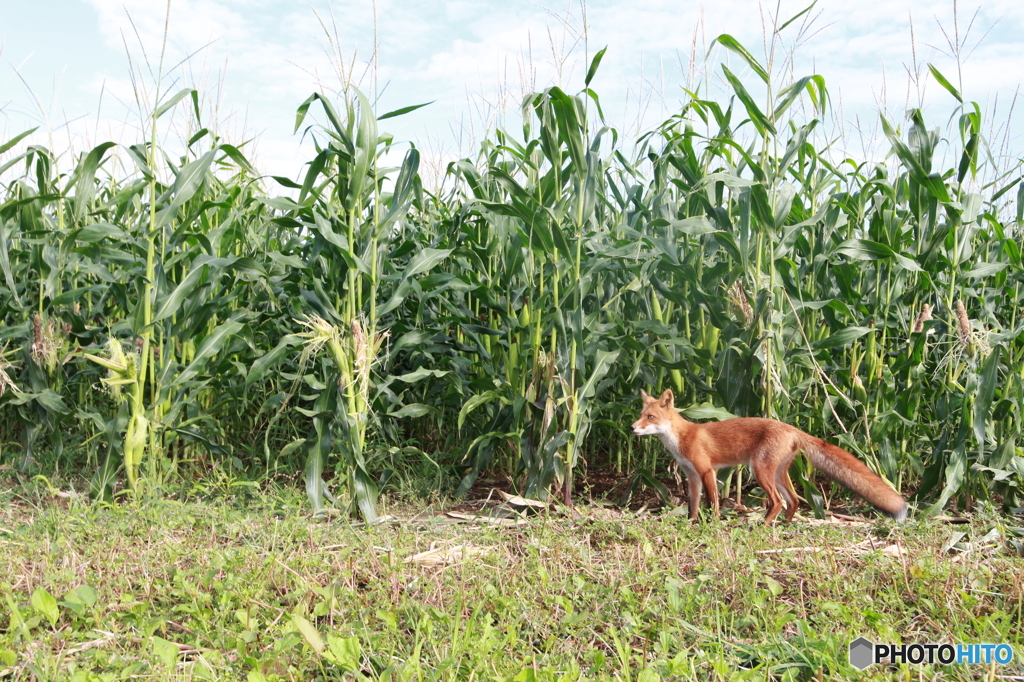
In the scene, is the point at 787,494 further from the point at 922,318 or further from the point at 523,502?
the point at 523,502

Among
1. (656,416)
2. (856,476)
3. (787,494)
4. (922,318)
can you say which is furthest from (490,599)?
(922,318)

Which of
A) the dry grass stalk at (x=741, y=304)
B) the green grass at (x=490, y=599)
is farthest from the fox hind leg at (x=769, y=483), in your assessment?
the dry grass stalk at (x=741, y=304)

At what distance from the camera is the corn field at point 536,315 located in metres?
4.98

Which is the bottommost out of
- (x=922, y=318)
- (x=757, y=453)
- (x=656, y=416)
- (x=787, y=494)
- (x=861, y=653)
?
(x=861, y=653)

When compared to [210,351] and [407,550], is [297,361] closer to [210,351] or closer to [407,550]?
[210,351]

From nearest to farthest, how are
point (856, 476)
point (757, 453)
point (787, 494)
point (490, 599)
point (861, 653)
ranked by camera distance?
1. point (861, 653)
2. point (490, 599)
3. point (856, 476)
4. point (757, 453)
5. point (787, 494)

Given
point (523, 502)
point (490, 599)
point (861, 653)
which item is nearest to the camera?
point (861, 653)

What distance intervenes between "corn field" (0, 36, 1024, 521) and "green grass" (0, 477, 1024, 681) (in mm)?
778

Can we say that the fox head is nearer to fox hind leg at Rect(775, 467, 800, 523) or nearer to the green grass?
the green grass

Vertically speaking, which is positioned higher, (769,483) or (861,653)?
(769,483)

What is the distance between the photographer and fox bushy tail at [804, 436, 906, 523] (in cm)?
450

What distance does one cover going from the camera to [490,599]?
132 inches

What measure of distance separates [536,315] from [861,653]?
3.13 metres

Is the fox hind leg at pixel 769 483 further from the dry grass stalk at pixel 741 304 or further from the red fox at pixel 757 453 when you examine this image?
the dry grass stalk at pixel 741 304
